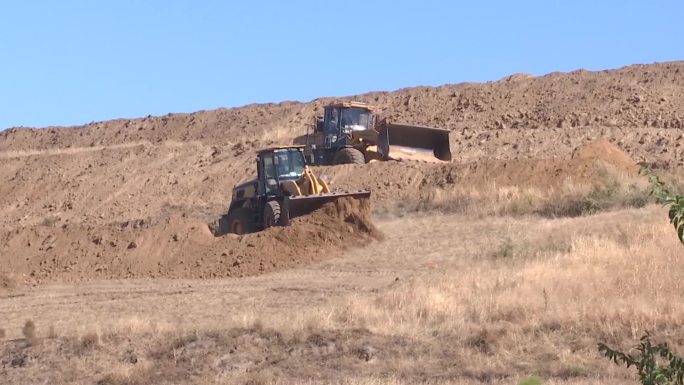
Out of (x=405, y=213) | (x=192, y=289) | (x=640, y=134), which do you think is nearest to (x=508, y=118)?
(x=640, y=134)

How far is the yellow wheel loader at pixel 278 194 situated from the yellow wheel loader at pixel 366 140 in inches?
361

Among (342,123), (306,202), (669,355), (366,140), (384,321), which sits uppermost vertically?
(342,123)

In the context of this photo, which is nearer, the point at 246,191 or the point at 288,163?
the point at 288,163

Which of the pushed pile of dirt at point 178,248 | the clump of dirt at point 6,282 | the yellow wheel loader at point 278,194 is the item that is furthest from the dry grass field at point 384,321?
the yellow wheel loader at point 278,194

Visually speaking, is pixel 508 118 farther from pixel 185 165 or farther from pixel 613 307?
pixel 613 307

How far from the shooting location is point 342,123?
39125 millimetres

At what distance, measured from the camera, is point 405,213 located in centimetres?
3284

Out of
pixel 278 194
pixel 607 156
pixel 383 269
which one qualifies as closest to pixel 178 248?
pixel 278 194

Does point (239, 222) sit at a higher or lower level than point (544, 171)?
lower

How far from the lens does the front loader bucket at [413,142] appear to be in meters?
37.2

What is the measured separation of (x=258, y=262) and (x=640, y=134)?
→ 21615 mm

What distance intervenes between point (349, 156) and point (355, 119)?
1.79m

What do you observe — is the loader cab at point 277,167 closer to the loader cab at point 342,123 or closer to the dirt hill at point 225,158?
the dirt hill at point 225,158

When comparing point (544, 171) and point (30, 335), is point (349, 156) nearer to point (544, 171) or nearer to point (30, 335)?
point (544, 171)
